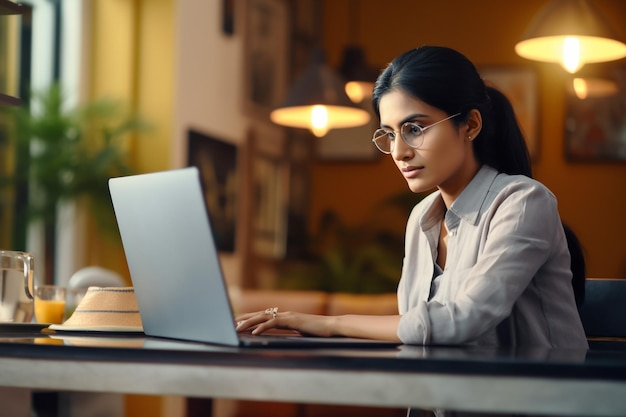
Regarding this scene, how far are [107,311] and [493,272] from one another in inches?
25.8

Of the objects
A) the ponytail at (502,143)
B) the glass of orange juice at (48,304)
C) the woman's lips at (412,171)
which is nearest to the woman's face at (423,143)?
the woman's lips at (412,171)

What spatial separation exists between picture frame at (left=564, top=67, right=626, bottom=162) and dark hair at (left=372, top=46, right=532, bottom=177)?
5.82 metres

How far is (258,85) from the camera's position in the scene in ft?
21.6

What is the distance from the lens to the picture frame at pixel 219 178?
5.57 m

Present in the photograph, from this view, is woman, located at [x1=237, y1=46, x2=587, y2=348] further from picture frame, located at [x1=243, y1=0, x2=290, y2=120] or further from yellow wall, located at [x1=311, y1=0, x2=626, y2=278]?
yellow wall, located at [x1=311, y1=0, x2=626, y2=278]

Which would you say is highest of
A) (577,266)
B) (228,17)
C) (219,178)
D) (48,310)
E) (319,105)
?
(228,17)

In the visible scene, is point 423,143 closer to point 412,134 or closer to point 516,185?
point 412,134

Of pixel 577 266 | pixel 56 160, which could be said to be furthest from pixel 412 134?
pixel 56 160

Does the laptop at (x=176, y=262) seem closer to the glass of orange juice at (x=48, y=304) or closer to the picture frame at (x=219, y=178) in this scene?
the glass of orange juice at (x=48, y=304)

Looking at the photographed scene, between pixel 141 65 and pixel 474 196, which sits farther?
pixel 141 65

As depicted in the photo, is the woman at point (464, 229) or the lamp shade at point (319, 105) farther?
the lamp shade at point (319, 105)

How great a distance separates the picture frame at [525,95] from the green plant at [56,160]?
12.1 ft

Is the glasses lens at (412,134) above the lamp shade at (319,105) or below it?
below

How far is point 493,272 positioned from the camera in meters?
1.45
